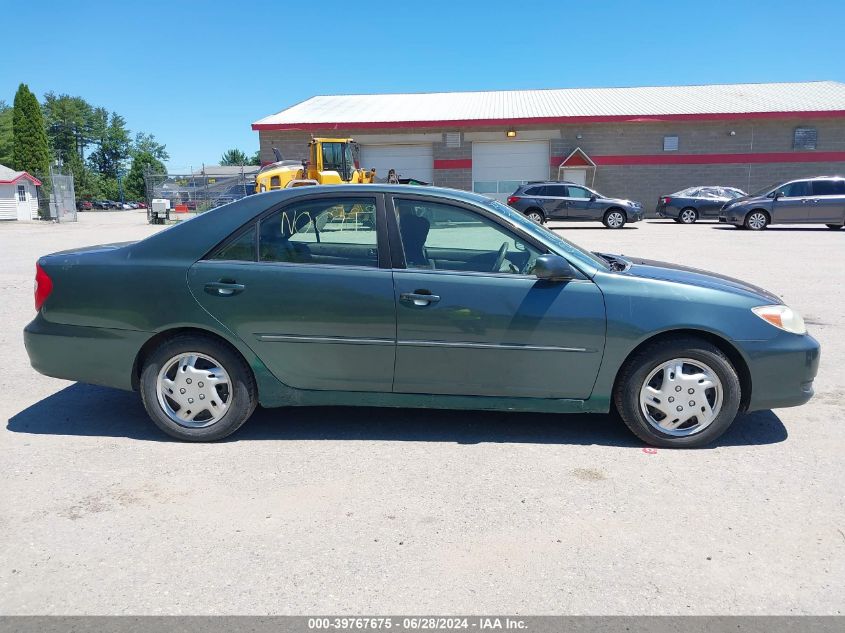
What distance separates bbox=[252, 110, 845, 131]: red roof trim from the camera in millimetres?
31219

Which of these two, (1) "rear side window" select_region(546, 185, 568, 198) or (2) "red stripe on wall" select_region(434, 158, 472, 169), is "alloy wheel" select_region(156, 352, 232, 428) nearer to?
(1) "rear side window" select_region(546, 185, 568, 198)

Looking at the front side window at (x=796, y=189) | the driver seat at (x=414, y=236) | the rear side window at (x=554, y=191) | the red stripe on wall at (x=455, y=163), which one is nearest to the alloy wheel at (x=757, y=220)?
the front side window at (x=796, y=189)

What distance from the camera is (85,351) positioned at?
4340 millimetres

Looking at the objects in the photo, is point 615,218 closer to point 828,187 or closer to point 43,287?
point 828,187

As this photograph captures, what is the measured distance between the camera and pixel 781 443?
425cm

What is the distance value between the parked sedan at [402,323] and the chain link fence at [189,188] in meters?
33.8

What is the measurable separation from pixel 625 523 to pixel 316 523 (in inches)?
58.7

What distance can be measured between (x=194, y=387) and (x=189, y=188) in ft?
122

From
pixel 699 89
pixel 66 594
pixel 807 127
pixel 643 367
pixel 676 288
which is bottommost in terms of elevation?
pixel 66 594

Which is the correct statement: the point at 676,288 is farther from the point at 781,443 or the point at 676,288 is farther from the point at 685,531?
the point at 685,531

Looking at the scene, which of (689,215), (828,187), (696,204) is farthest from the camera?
(689,215)

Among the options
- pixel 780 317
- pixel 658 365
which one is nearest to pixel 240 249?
pixel 658 365

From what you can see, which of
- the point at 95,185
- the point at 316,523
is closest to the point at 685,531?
the point at 316,523

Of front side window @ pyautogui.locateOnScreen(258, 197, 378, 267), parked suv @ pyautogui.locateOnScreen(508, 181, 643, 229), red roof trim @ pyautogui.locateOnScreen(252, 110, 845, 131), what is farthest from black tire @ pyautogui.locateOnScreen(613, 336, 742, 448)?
red roof trim @ pyautogui.locateOnScreen(252, 110, 845, 131)
